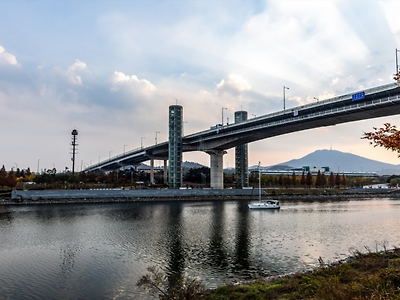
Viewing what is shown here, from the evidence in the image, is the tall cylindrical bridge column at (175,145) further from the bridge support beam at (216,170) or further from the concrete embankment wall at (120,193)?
the concrete embankment wall at (120,193)

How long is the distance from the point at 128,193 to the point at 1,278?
65.6m

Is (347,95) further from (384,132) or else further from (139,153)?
(139,153)

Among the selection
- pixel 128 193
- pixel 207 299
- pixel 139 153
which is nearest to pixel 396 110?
pixel 207 299

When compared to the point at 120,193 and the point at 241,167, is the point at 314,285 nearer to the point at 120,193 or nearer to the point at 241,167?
the point at 120,193

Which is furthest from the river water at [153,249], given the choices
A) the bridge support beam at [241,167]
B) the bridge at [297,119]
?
the bridge support beam at [241,167]

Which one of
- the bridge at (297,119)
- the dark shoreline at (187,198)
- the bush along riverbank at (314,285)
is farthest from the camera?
the dark shoreline at (187,198)

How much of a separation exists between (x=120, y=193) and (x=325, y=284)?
77594 millimetres

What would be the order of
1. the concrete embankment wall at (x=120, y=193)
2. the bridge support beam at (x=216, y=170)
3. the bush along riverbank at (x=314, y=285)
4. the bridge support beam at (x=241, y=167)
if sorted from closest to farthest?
the bush along riverbank at (x=314, y=285) < the concrete embankment wall at (x=120, y=193) < the bridge support beam at (x=216, y=170) < the bridge support beam at (x=241, y=167)

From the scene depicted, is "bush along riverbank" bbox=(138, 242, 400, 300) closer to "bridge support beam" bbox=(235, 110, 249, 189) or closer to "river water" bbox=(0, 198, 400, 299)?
"river water" bbox=(0, 198, 400, 299)

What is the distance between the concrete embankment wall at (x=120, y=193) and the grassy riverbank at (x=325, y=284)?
7225 cm

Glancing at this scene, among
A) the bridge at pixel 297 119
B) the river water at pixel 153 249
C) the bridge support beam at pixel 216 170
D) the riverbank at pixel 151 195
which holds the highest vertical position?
the bridge at pixel 297 119

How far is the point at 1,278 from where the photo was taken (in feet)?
67.1

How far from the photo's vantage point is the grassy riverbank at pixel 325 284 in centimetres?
1130

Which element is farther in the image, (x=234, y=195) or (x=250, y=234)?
(x=234, y=195)
